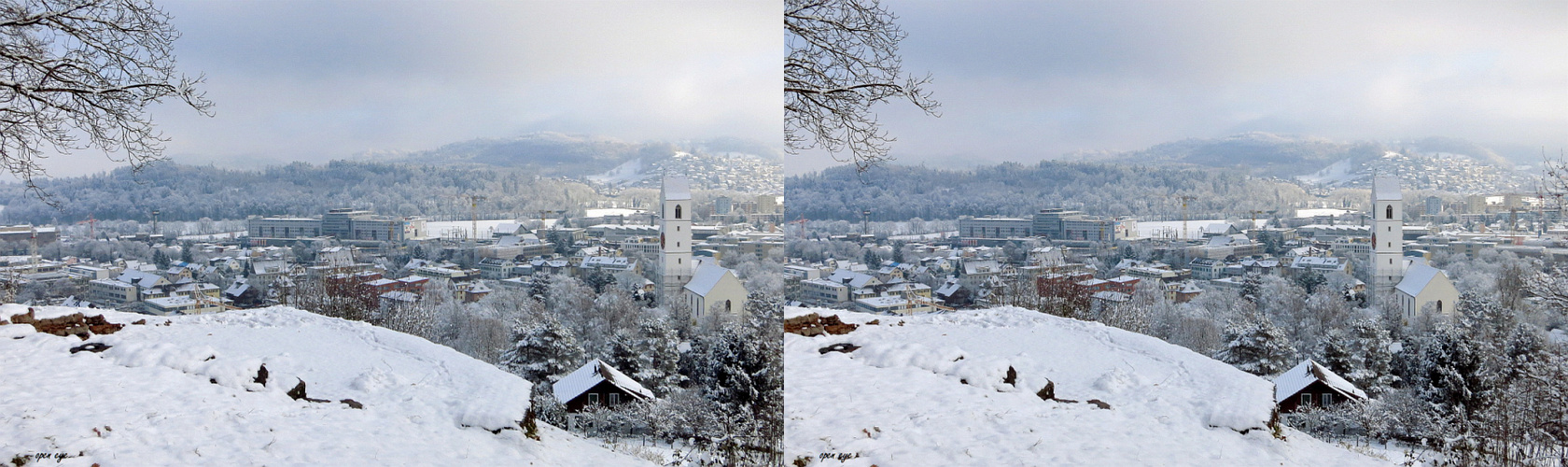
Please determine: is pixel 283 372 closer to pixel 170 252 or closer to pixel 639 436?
pixel 639 436

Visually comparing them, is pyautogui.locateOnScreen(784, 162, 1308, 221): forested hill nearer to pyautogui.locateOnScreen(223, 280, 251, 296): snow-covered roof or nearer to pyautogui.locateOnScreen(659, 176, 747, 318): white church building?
pyautogui.locateOnScreen(659, 176, 747, 318): white church building

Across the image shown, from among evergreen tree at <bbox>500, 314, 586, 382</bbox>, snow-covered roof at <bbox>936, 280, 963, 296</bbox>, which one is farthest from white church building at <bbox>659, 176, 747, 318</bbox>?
snow-covered roof at <bbox>936, 280, 963, 296</bbox>

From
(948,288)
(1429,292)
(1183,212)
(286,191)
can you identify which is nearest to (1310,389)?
(948,288)

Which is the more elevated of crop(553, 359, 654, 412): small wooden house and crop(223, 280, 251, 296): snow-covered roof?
crop(223, 280, 251, 296): snow-covered roof

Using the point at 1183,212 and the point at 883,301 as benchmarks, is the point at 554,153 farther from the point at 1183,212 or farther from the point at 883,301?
the point at 1183,212

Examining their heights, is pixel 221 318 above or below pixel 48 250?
below

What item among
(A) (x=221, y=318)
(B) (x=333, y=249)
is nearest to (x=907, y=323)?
(A) (x=221, y=318)
